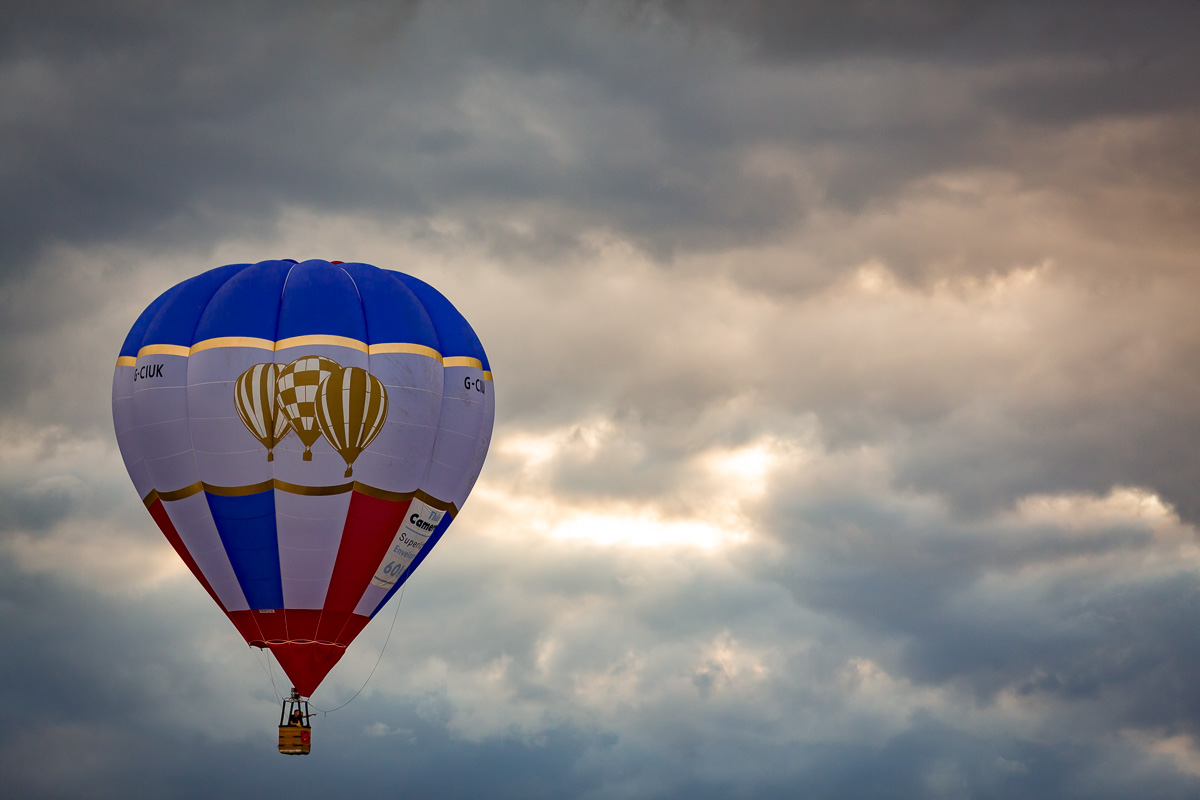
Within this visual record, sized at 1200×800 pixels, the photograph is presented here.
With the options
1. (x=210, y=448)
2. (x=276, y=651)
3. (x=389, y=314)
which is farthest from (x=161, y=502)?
(x=389, y=314)

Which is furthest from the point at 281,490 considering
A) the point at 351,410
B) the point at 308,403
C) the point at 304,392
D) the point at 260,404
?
the point at 351,410

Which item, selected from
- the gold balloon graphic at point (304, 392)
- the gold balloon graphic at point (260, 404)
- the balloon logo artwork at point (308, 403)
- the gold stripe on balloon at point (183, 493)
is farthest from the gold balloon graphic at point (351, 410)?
the gold stripe on balloon at point (183, 493)

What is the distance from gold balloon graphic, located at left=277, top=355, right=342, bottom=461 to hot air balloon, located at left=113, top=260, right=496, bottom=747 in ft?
0.16

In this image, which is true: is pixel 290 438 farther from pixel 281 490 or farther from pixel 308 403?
pixel 281 490

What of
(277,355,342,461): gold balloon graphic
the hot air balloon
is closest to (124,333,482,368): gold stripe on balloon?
the hot air balloon

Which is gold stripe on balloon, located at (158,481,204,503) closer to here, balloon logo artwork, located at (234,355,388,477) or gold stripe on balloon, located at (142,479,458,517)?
gold stripe on balloon, located at (142,479,458,517)

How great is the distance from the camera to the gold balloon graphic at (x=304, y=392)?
5959 cm

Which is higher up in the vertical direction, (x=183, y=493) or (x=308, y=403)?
(x=308, y=403)

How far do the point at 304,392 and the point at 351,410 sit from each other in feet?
6.09

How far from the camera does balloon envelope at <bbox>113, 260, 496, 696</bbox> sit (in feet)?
196

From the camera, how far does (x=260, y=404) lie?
5947cm

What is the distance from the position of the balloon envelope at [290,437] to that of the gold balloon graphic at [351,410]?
50mm

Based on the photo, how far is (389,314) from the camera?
62.1 m

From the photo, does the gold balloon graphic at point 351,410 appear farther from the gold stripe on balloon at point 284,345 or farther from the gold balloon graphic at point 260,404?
the gold balloon graphic at point 260,404
